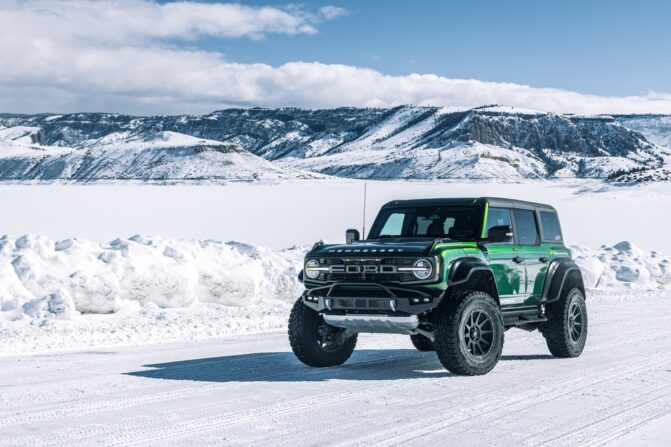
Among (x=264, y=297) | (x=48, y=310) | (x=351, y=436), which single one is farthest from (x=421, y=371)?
(x=264, y=297)

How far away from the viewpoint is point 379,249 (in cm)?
880

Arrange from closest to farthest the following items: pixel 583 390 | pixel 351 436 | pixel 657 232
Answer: pixel 351 436, pixel 583 390, pixel 657 232

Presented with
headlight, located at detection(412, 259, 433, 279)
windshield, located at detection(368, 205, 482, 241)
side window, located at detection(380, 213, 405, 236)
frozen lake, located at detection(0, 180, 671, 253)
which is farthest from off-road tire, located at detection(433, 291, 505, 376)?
frozen lake, located at detection(0, 180, 671, 253)

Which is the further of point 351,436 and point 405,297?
A: point 405,297

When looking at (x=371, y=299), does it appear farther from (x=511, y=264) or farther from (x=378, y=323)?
(x=511, y=264)

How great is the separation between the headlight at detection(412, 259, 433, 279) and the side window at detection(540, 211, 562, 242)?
2.66 metres

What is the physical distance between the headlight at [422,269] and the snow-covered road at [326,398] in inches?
41.0

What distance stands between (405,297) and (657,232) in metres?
36.4

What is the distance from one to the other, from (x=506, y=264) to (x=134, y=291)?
23.6 ft

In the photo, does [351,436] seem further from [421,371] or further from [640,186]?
[640,186]

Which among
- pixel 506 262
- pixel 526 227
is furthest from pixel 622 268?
pixel 506 262

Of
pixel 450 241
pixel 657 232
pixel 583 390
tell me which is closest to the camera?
pixel 583 390

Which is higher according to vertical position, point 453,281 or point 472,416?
point 453,281

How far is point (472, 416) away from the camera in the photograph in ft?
23.0
